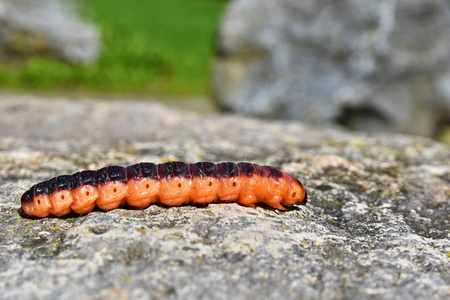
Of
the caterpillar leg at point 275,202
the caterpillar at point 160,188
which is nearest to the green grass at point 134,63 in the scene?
the caterpillar at point 160,188

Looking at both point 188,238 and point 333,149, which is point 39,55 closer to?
point 333,149

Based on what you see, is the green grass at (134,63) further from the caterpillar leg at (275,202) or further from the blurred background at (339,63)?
the caterpillar leg at (275,202)

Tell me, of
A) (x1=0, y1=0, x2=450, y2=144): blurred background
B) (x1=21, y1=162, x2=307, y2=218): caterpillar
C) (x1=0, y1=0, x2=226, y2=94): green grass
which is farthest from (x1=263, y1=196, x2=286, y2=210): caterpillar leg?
(x1=0, y1=0, x2=226, y2=94): green grass

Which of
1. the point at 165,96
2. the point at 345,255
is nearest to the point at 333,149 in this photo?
the point at 345,255

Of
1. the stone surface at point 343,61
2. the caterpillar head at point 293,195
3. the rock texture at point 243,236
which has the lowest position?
the rock texture at point 243,236

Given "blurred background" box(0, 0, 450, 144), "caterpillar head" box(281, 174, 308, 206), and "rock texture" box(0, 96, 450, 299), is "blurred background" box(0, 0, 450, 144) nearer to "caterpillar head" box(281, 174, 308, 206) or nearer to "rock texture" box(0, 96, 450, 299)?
"rock texture" box(0, 96, 450, 299)

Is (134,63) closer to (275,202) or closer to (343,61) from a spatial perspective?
(343,61)

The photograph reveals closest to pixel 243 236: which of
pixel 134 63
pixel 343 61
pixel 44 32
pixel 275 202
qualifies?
pixel 275 202
